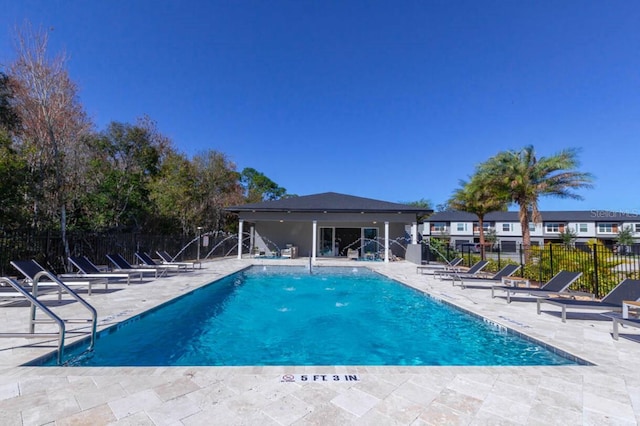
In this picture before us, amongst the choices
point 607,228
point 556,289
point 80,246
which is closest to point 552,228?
point 607,228

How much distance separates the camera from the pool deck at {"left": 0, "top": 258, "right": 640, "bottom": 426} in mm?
2535

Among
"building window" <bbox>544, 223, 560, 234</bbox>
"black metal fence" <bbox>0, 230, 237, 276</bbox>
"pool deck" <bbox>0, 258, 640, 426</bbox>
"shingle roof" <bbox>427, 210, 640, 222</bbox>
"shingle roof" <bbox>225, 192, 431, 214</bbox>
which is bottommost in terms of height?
"pool deck" <bbox>0, 258, 640, 426</bbox>

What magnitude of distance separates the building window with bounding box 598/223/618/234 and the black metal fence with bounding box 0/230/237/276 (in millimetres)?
52581

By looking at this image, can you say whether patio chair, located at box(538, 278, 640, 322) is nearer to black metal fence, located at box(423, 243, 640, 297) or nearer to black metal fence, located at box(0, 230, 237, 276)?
black metal fence, located at box(423, 243, 640, 297)

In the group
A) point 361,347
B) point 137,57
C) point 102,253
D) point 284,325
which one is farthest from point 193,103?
point 361,347

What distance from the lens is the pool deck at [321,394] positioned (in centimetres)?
254

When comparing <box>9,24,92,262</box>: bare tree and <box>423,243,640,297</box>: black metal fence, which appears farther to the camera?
<box>9,24,92,262</box>: bare tree

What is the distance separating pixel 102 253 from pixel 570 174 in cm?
2247

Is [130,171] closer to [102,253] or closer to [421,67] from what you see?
[102,253]

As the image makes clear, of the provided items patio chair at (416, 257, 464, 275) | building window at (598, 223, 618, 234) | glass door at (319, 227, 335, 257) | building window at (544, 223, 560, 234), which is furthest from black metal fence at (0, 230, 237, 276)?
building window at (598, 223, 618, 234)

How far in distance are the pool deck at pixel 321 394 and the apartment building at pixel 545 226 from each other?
39111mm

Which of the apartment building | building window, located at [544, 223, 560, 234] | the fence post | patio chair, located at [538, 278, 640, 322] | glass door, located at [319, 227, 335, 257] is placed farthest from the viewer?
building window, located at [544, 223, 560, 234]

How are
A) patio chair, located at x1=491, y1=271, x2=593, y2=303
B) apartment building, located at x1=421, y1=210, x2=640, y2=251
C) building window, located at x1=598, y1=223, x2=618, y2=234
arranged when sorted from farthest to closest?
1. building window, located at x1=598, y1=223, x2=618, y2=234
2. apartment building, located at x1=421, y1=210, x2=640, y2=251
3. patio chair, located at x1=491, y1=271, x2=593, y2=303

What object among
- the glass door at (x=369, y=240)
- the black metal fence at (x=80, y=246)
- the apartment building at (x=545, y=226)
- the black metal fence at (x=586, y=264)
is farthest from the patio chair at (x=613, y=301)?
the apartment building at (x=545, y=226)
